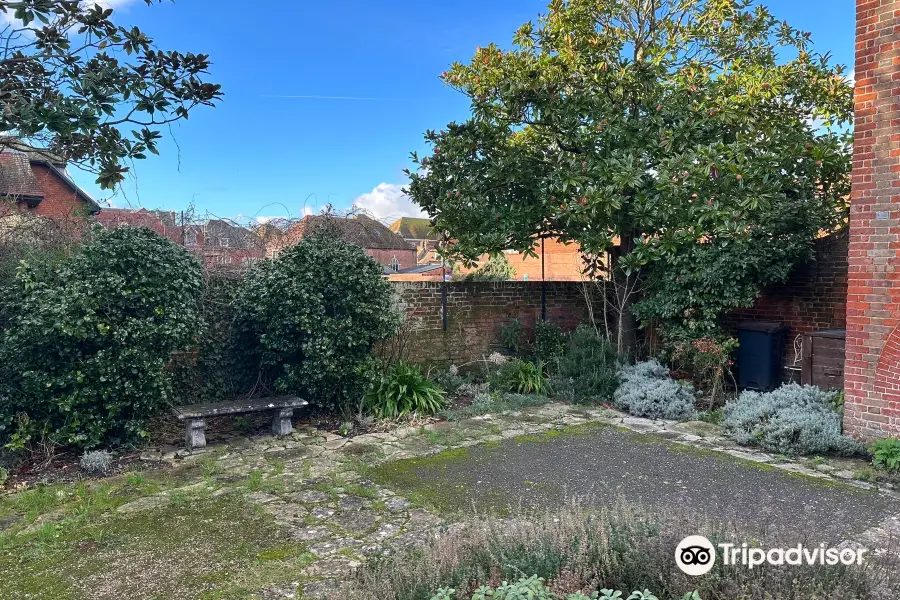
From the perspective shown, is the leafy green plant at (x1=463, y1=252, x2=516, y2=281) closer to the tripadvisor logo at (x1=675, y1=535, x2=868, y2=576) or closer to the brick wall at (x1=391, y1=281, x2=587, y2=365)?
the brick wall at (x1=391, y1=281, x2=587, y2=365)

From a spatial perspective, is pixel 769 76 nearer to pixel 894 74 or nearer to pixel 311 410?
pixel 894 74

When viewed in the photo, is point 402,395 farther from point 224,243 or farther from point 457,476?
point 224,243

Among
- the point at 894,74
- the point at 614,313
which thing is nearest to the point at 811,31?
the point at 894,74

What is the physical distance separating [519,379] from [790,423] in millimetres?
3860

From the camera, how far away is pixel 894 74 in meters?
5.39

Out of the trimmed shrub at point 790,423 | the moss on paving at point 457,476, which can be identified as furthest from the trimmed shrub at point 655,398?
the moss on paving at point 457,476

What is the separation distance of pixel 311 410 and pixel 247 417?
772 mm

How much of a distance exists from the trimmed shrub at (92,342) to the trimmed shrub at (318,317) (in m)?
1.13

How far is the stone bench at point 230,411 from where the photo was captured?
20.6ft

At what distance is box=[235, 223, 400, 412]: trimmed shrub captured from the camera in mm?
6922

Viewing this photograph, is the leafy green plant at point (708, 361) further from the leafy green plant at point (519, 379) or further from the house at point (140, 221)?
the house at point (140, 221)

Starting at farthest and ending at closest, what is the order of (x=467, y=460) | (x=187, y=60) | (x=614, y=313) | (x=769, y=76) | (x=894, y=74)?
(x=614, y=313) < (x=769, y=76) < (x=467, y=460) < (x=894, y=74) < (x=187, y=60)

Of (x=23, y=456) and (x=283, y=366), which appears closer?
(x=23, y=456)

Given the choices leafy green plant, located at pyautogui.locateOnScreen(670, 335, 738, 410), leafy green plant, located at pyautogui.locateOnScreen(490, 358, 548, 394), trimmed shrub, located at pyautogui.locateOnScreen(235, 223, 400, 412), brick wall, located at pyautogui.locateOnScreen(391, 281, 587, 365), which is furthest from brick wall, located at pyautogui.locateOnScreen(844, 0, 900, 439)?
brick wall, located at pyautogui.locateOnScreen(391, 281, 587, 365)
